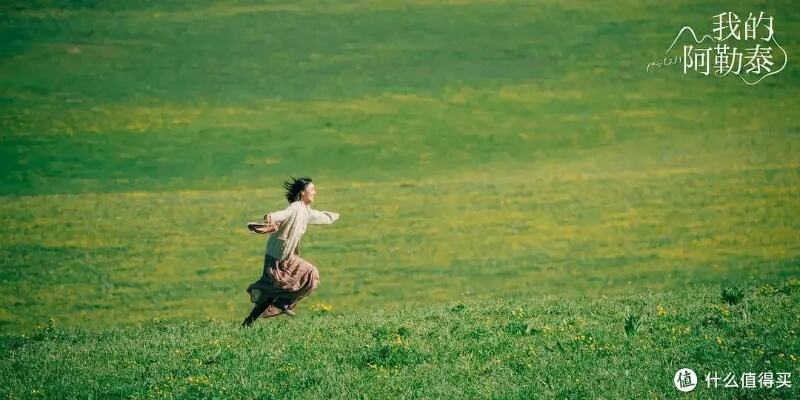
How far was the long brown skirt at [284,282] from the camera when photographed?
14.3 metres

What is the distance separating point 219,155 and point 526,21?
20787 mm

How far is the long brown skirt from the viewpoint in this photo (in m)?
14.3

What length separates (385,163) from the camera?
38375 mm

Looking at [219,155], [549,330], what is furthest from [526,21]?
[549,330]

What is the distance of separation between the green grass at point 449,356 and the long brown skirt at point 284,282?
387 millimetres

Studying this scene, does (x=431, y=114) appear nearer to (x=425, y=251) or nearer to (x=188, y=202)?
(x=188, y=202)

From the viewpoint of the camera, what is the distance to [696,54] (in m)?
48.0
